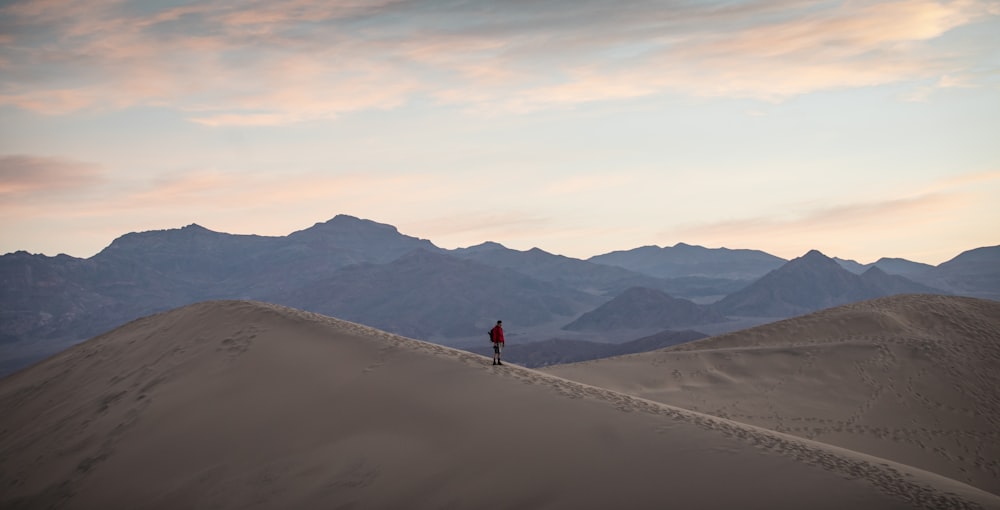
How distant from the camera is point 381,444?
17.8m

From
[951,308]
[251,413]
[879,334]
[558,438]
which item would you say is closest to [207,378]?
[251,413]

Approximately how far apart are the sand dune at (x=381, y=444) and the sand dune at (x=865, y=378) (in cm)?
1494

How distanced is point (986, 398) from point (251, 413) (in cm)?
3422

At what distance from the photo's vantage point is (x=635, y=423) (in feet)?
60.9

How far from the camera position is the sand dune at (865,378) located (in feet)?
105

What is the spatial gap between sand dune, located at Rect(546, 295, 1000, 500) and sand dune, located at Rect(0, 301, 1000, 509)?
49.0 feet

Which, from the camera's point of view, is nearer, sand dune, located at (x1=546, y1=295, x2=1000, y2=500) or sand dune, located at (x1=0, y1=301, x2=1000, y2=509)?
sand dune, located at (x1=0, y1=301, x2=1000, y2=509)

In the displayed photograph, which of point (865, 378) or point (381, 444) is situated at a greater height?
point (865, 378)

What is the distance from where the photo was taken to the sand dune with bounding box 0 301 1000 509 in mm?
15289

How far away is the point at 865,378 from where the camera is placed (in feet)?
131

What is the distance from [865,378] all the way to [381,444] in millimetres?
30501

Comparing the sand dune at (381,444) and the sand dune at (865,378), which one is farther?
the sand dune at (865,378)

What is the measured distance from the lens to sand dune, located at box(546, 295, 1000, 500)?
31891mm

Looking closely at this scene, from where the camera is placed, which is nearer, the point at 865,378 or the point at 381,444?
Result: the point at 381,444
